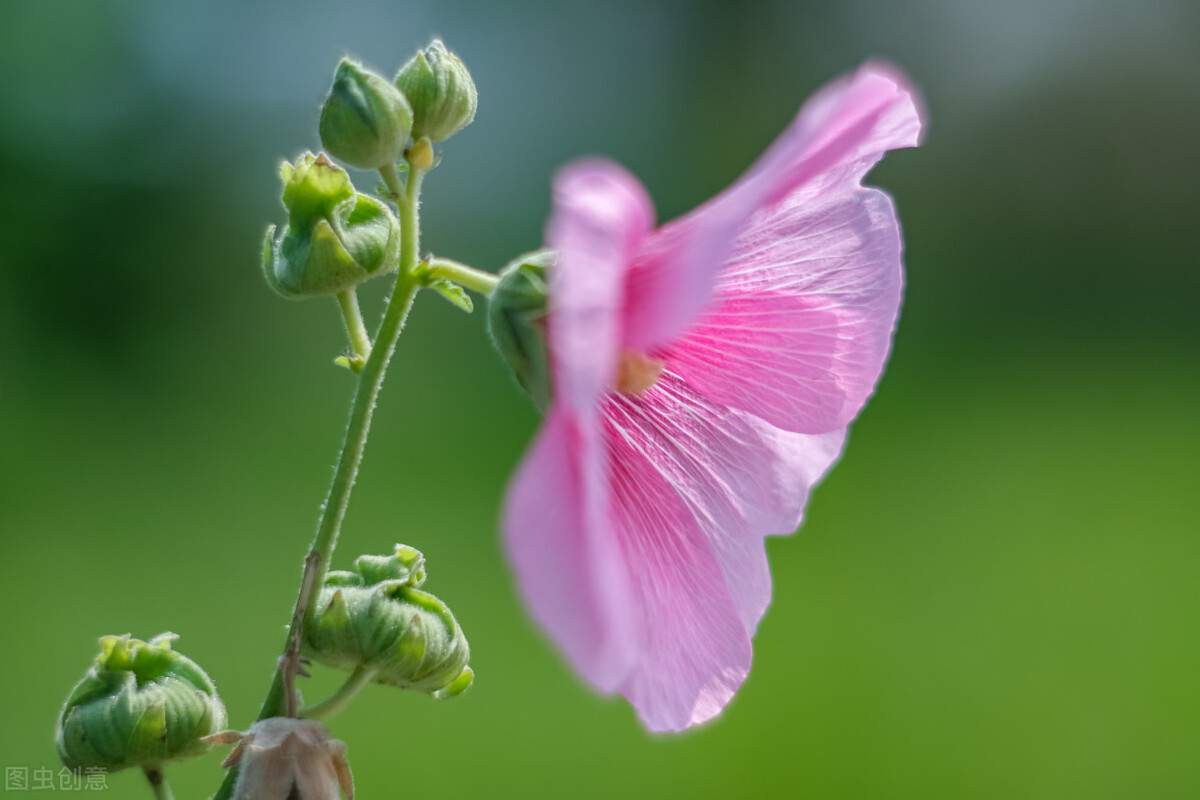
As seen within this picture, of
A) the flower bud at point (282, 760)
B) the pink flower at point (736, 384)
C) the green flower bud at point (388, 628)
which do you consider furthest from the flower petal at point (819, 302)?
the flower bud at point (282, 760)

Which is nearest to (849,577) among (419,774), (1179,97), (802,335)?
(419,774)

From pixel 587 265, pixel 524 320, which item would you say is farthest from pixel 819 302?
pixel 587 265

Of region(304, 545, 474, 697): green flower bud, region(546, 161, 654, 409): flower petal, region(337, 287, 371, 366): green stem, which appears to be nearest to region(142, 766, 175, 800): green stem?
region(304, 545, 474, 697): green flower bud

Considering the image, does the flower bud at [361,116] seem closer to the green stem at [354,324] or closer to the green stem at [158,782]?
the green stem at [354,324]

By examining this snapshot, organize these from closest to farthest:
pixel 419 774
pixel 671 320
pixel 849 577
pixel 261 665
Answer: pixel 671 320 → pixel 419 774 → pixel 261 665 → pixel 849 577

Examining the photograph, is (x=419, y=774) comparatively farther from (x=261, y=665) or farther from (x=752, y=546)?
(x=752, y=546)

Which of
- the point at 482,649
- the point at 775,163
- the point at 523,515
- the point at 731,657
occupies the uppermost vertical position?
the point at 775,163

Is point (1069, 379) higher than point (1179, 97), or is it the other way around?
point (1179, 97)
